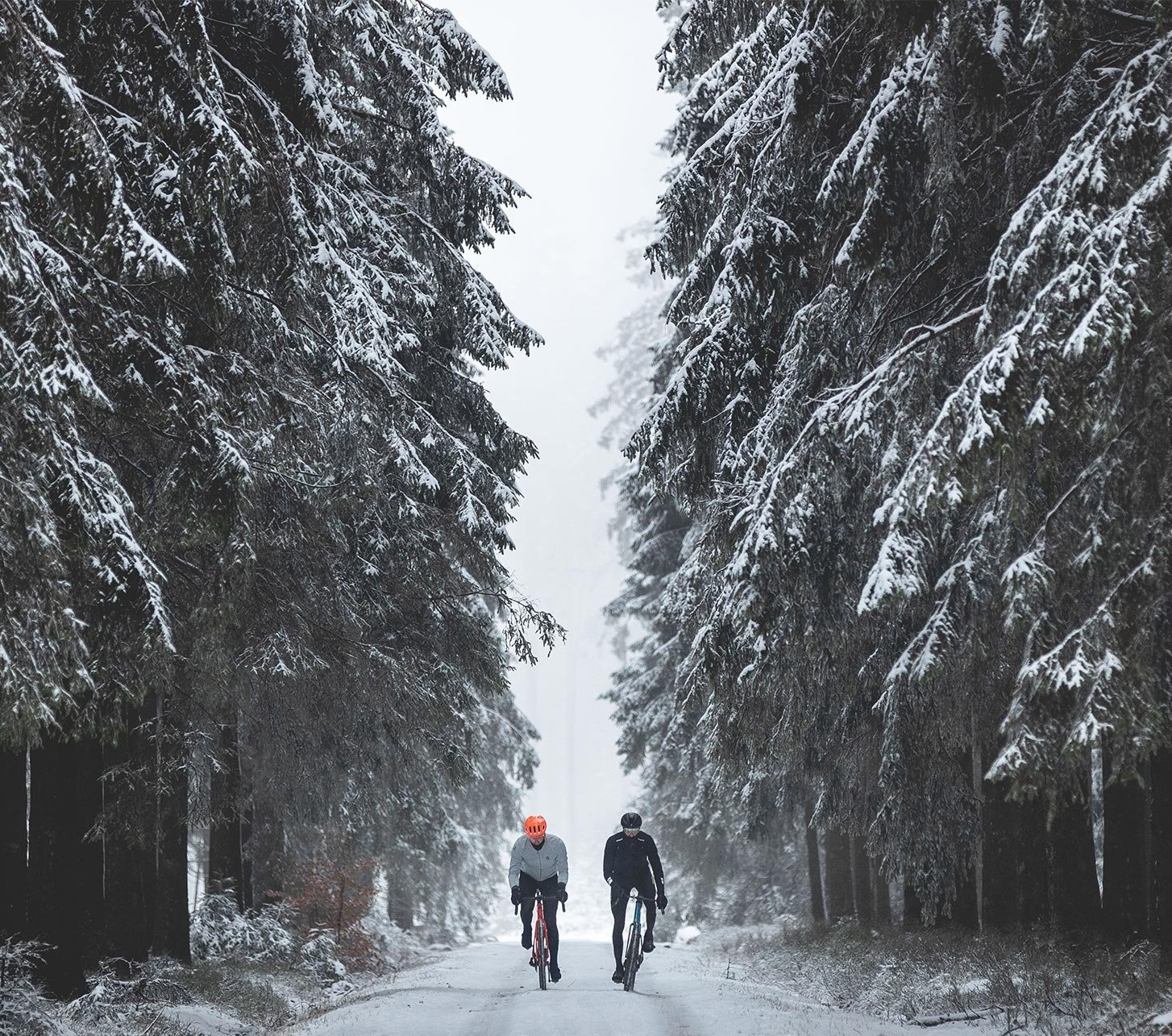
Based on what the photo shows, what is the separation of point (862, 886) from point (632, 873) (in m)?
9.91

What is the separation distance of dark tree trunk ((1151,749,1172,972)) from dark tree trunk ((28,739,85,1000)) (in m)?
8.76

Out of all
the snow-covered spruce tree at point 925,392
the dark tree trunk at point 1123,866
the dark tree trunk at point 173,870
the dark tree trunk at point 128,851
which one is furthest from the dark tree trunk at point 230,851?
the dark tree trunk at point 1123,866

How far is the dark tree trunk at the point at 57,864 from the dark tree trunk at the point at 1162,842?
8.76m

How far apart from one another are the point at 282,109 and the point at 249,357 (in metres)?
1.96

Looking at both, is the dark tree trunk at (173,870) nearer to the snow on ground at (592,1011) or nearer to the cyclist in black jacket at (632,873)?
the snow on ground at (592,1011)

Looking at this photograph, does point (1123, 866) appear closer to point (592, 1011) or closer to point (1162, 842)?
point (1162, 842)

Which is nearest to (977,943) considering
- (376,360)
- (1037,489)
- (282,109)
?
(1037,489)

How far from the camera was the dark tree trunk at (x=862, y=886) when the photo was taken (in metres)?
20.6

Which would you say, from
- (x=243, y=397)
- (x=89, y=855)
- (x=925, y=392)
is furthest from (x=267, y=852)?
(x=925, y=392)

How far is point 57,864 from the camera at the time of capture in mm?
9789

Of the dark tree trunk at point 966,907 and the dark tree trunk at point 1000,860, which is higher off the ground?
the dark tree trunk at point 1000,860

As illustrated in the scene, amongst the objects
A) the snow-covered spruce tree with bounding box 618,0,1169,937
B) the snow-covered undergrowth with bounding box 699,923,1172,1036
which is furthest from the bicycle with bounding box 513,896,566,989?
the snow-covered undergrowth with bounding box 699,923,1172,1036

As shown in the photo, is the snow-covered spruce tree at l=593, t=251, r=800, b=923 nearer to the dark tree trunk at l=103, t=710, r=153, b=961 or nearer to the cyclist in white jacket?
the cyclist in white jacket

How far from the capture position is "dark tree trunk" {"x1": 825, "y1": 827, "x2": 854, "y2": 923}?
73.0 ft
